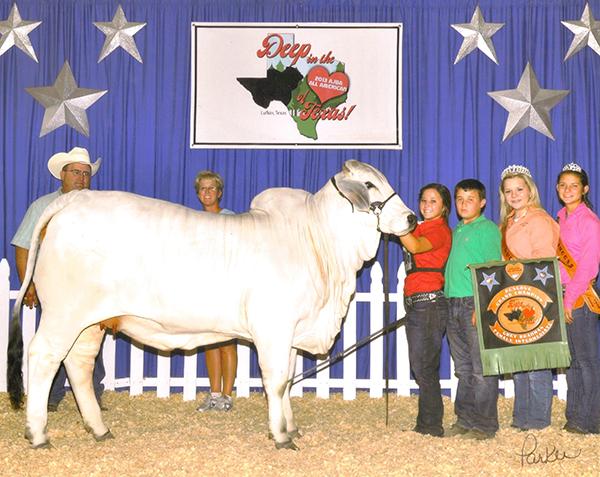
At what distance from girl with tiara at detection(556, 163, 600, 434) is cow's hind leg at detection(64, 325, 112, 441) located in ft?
10.1

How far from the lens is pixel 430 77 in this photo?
7270 mm

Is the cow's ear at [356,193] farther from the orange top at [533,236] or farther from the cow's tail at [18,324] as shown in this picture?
the cow's tail at [18,324]

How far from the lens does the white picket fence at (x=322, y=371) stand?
22.8ft

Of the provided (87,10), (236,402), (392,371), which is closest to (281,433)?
(236,402)

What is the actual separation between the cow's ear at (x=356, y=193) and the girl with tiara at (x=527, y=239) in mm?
1138

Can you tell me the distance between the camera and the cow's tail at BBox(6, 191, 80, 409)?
191 inches

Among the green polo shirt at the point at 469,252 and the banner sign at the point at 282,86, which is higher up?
the banner sign at the point at 282,86

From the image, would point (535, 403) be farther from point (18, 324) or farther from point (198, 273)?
point (18, 324)

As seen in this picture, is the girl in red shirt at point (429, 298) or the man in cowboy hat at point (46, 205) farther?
the man in cowboy hat at point (46, 205)

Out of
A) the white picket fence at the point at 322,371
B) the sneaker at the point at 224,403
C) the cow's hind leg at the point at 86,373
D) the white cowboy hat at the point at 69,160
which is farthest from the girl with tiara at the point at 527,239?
the white cowboy hat at the point at 69,160

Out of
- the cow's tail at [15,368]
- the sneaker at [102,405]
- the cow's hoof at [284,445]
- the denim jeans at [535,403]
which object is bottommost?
the sneaker at [102,405]

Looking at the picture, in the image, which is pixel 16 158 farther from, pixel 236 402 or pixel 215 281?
pixel 215 281

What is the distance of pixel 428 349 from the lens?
529 cm

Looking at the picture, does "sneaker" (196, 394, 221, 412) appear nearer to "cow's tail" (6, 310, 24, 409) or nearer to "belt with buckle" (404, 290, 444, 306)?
"cow's tail" (6, 310, 24, 409)
